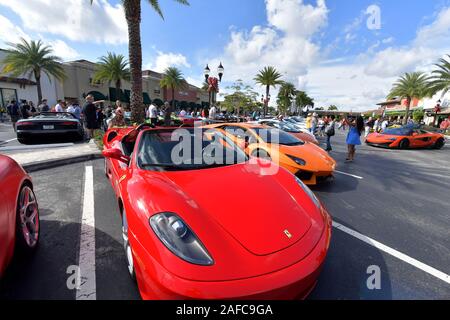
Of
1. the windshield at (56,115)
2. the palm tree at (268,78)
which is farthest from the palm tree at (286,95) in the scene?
the windshield at (56,115)

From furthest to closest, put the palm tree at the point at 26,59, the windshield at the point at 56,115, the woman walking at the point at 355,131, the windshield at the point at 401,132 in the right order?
1. the palm tree at the point at 26,59
2. the windshield at the point at 401,132
3. the windshield at the point at 56,115
4. the woman walking at the point at 355,131

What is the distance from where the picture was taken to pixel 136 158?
2.50m

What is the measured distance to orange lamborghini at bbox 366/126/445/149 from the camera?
10.8m

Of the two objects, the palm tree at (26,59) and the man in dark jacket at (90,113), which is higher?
the palm tree at (26,59)

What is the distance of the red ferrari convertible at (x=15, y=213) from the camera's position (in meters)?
1.69

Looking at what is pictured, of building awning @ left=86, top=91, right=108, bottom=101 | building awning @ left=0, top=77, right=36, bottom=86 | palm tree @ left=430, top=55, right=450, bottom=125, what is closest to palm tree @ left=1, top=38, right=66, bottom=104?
building awning @ left=0, top=77, right=36, bottom=86

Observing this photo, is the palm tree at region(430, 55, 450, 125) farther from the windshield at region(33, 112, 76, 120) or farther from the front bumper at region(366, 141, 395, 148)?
the windshield at region(33, 112, 76, 120)

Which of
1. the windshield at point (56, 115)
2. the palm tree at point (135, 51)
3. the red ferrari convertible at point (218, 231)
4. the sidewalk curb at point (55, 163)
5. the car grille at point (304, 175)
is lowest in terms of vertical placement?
the sidewalk curb at point (55, 163)

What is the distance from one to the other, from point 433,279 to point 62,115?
1005cm

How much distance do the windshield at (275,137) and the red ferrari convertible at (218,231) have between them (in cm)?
283

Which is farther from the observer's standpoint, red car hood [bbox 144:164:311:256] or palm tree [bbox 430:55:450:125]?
palm tree [bbox 430:55:450:125]

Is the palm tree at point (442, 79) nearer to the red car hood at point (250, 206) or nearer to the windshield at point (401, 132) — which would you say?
the windshield at point (401, 132)

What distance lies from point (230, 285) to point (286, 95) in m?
63.0

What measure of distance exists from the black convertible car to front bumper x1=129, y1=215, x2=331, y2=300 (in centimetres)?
747
